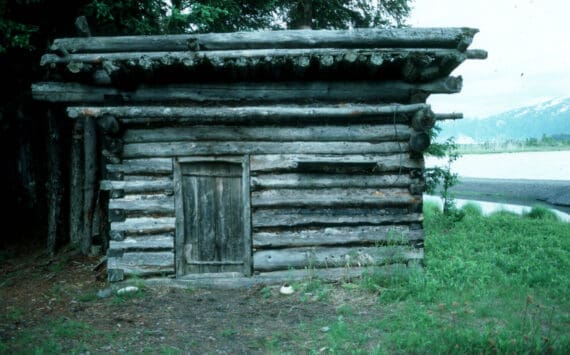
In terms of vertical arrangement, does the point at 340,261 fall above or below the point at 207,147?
below

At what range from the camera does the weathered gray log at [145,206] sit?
266 inches

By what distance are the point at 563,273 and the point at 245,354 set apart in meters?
5.34

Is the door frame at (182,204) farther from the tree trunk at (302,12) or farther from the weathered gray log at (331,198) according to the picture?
the tree trunk at (302,12)

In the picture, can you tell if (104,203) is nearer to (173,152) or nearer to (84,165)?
(84,165)

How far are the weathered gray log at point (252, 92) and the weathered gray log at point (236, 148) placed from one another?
0.76m

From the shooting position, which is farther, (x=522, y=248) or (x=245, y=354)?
(x=522, y=248)

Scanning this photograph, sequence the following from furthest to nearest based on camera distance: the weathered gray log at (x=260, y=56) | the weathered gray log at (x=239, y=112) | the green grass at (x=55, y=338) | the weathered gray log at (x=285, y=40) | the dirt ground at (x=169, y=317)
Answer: the weathered gray log at (x=285, y=40) → the weathered gray log at (x=239, y=112) → the weathered gray log at (x=260, y=56) → the dirt ground at (x=169, y=317) → the green grass at (x=55, y=338)

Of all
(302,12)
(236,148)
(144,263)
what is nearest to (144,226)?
(144,263)

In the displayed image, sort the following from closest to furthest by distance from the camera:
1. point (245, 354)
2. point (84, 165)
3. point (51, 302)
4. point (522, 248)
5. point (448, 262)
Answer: point (245, 354) → point (51, 302) → point (448, 262) → point (522, 248) → point (84, 165)

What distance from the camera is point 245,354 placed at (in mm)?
4551

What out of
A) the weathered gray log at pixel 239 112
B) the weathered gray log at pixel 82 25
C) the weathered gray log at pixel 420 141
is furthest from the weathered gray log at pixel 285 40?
the weathered gray log at pixel 420 141

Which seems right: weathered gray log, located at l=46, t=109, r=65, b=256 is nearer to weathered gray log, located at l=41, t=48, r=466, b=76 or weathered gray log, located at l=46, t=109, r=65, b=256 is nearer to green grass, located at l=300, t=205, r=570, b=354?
weathered gray log, located at l=41, t=48, r=466, b=76

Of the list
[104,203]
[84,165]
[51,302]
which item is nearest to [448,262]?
[51,302]

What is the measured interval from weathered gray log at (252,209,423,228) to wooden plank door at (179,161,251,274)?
46 centimetres
